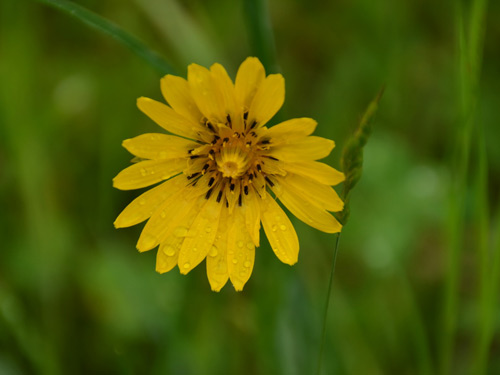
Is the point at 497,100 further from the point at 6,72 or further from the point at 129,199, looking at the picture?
the point at 6,72

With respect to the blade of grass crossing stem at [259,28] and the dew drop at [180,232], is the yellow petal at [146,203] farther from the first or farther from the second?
the blade of grass crossing stem at [259,28]

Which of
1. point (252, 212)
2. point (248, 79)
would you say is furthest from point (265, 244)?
point (248, 79)

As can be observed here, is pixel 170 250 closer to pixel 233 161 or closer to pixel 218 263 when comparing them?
pixel 218 263

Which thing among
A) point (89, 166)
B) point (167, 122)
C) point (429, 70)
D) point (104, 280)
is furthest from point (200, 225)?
point (429, 70)

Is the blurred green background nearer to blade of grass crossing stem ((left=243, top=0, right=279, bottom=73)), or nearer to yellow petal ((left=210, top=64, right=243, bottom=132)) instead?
blade of grass crossing stem ((left=243, top=0, right=279, bottom=73))

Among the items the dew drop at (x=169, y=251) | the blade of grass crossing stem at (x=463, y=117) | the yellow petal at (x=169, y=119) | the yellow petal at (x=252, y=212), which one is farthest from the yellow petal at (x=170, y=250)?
the blade of grass crossing stem at (x=463, y=117)

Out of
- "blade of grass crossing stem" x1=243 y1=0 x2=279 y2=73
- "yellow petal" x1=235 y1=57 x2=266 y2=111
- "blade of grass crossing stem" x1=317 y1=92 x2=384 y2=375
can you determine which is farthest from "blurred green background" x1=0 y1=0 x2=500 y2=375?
"blade of grass crossing stem" x1=317 y1=92 x2=384 y2=375
